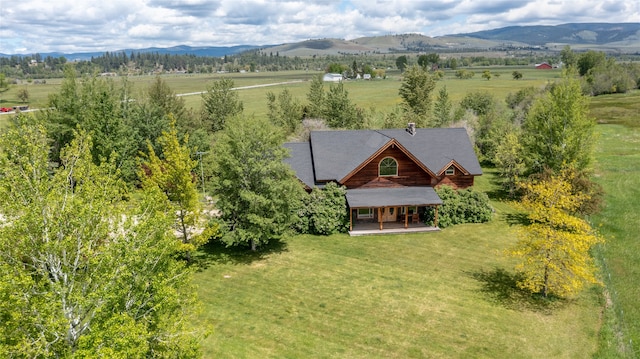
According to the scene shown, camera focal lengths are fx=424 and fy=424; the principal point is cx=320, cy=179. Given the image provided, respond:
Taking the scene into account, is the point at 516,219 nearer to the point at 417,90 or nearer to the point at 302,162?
the point at 302,162

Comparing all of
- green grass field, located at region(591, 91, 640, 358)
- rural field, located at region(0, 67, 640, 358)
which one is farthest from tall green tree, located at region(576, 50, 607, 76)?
rural field, located at region(0, 67, 640, 358)

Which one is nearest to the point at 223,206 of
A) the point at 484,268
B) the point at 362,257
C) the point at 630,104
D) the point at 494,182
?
the point at 362,257

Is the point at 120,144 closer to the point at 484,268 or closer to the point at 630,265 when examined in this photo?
the point at 484,268

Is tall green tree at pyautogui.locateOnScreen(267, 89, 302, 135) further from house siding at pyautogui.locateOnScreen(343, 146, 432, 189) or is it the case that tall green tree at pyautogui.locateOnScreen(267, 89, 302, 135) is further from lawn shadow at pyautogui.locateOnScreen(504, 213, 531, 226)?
lawn shadow at pyautogui.locateOnScreen(504, 213, 531, 226)

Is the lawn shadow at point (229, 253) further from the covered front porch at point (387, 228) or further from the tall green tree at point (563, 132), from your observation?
the tall green tree at point (563, 132)

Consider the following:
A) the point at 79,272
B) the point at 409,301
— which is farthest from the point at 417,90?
the point at 79,272
